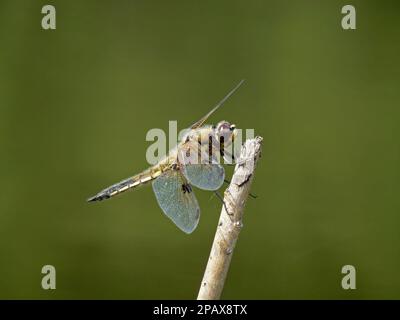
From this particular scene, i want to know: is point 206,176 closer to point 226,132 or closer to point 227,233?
point 226,132

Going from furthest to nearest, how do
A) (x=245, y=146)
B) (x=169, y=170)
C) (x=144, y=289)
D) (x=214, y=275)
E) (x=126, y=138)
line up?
(x=126, y=138), (x=144, y=289), (x=169, y=170), (x=245, y=146), (x=214, y=275)

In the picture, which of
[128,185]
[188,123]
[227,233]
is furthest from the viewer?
[188,123]

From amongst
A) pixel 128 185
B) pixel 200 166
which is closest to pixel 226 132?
pixel 200 166

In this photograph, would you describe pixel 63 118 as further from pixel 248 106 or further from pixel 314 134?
pixel 314 134

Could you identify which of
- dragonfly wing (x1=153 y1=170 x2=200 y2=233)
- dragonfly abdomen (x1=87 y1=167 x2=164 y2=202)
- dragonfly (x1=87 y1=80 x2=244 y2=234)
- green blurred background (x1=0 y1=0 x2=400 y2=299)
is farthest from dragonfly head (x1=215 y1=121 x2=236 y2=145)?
green blurred background (x1=0 y1=0 x2=400 y2=299)

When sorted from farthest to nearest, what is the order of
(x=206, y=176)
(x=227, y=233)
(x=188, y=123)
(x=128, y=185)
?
(x=188, y=123) < (x=128, y=185) < (x=206, y=176) < (x=227, y=233)

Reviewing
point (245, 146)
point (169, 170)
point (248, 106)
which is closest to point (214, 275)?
point (245, 146)

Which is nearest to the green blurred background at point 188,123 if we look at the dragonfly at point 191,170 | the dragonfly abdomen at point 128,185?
the dragonfly abdomen at point 128,185
